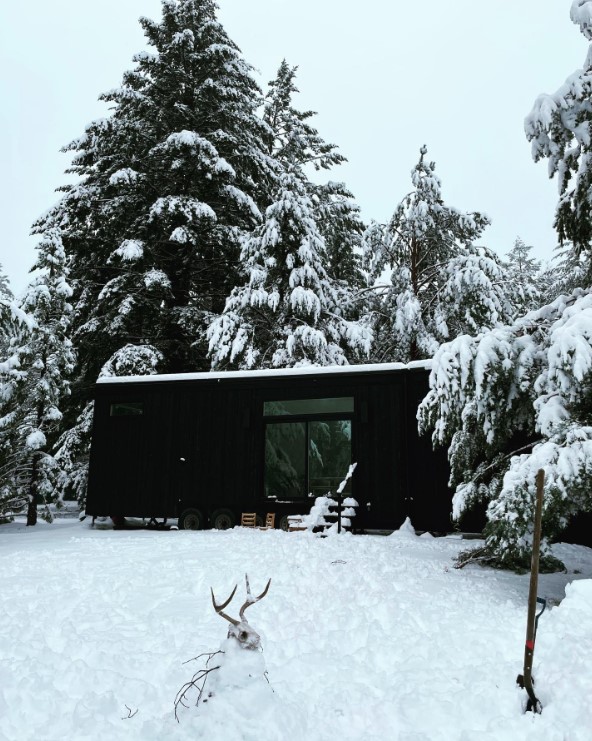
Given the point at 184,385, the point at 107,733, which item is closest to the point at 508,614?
→ the point at 107,733

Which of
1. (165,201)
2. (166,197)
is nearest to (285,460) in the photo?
(165,201)

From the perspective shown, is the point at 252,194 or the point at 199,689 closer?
the point at 199,689

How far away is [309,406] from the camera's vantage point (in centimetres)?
1098

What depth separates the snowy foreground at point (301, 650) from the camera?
2910 mm

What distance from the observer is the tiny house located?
1020 centimetres

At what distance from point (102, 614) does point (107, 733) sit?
183 centimetres

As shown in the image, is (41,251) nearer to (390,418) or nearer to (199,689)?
(390,418)

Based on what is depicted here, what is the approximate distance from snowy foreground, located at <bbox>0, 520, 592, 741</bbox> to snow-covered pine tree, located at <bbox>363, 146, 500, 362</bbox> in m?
8.79

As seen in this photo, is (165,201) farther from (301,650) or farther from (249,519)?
(301,650)

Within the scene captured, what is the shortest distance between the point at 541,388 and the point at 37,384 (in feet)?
35.9

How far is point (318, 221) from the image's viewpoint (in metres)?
18.9

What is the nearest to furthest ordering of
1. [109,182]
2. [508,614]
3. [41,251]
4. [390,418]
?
[508,614] < [390,418] < [41,251] < [109,182]

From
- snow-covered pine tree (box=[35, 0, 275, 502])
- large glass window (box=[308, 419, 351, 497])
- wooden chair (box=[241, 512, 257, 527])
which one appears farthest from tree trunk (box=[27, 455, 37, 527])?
large glass window (box=[308, 419, 351, 497])

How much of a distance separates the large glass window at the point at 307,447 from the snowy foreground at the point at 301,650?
4069 millimetres
